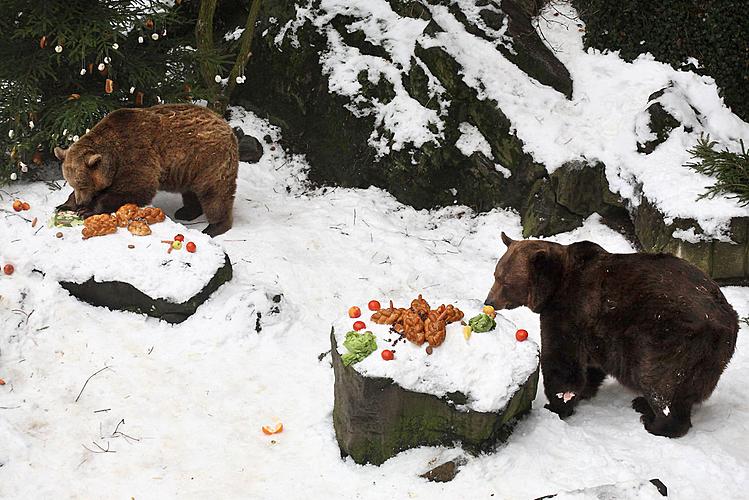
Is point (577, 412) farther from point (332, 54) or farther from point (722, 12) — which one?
point (332, 54)

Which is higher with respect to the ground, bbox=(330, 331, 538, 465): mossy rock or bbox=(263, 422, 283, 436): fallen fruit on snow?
bbox=(330, 331, 538, 465): mossy rock

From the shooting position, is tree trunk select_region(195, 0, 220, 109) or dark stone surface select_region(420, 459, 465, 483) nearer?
dark stone surface select_region(420, 459, 465, 483)

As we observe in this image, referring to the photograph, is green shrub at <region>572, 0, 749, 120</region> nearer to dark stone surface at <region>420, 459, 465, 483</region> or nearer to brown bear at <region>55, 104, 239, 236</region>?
brown bear at <region>55, 104, 239, 236</region>

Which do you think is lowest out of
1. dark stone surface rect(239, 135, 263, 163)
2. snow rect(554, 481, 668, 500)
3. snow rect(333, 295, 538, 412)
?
dark stone surface rect(239, 135, 263, 163)

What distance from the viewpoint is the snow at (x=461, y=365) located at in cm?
473

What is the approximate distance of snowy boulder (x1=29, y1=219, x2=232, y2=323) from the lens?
6.48 m

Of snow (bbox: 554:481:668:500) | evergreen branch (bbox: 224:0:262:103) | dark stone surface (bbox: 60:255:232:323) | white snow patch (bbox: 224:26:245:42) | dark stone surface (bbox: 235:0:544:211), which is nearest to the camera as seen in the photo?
snow (bbox: 554:481:668:500)

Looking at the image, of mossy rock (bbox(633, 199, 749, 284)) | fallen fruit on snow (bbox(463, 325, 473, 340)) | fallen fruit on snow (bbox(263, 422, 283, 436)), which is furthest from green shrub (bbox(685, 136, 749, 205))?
fallen fruit on snow (bbox(263, 422, 283, 436))

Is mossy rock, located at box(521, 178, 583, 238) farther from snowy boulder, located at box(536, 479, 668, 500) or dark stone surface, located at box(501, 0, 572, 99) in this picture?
snowy boulder, located at box(536, 479, 668, 500)

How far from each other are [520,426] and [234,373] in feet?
7.94

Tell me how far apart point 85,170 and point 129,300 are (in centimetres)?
169

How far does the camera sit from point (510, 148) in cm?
896

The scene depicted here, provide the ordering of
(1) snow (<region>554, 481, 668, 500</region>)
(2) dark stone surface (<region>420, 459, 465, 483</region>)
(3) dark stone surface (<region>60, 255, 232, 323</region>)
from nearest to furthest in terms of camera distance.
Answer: (1) snow (<region>554, 481, 668, 500</region>), (2) dark stone surface (<region>420, 459, 465, 483</region>), (3) dark stone surface (<region>60, 255, 232, 323</region>)

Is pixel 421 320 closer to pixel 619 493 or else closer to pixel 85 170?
pixel 619 493
